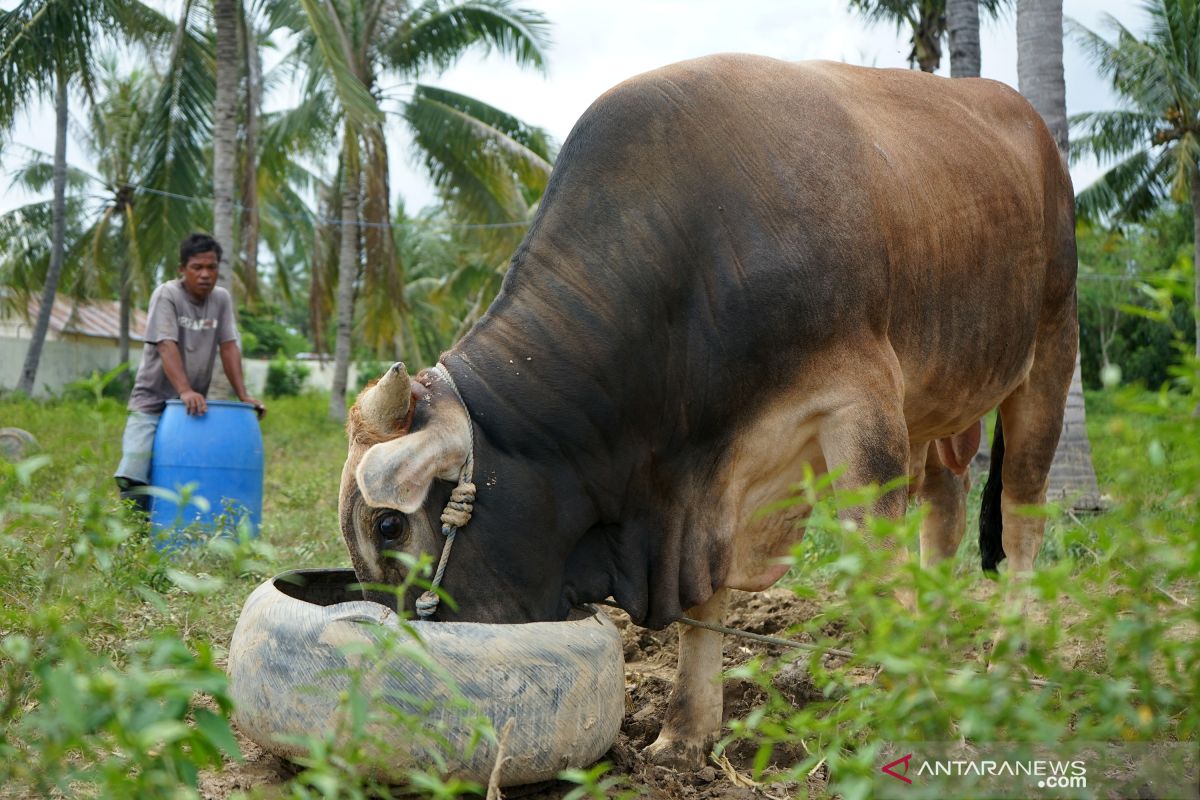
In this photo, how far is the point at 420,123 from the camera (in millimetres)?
19047

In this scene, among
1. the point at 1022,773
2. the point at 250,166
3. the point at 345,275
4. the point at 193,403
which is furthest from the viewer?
the point at 345,275

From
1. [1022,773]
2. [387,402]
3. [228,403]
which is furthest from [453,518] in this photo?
[228,403]

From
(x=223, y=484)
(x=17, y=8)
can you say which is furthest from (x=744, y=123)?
(x=17, y=8)

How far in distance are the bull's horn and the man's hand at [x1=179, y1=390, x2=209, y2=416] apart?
120 inches

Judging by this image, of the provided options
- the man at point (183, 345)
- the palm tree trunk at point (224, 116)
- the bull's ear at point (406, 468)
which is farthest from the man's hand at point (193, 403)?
the palm tree trunk at point (224, 116)

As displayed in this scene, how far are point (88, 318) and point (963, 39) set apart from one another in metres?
30.3

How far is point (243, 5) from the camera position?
17.0 metres

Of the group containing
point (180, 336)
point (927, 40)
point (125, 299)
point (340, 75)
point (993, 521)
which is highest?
point (927, 40)

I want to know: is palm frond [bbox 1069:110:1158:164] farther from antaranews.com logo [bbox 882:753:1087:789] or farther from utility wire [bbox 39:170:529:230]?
antaranews.com logo [bbox 882:753:1087:789]

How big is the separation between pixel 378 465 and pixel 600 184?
109 centimetres

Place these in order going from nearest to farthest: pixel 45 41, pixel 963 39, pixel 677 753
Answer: pixel 677 753 < pixel 963 39 < pixel 45 41

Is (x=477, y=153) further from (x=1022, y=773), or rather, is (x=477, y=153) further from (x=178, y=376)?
(x=1022, y=773)

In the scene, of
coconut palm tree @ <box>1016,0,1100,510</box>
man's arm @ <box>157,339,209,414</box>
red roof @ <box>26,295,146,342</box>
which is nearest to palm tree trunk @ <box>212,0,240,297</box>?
man's arm @ <box>157,339,209,414</box>

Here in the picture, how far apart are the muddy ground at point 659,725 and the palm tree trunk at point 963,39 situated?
503 centimetres
